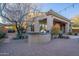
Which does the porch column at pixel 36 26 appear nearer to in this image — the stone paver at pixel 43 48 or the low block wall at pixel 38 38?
the low block wall at pixel 38 38

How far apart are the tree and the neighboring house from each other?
0.16 m

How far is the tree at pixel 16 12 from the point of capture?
618 centimetres

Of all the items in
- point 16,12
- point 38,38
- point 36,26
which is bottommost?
point 38,38

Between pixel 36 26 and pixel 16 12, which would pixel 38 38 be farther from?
pixel 16 12

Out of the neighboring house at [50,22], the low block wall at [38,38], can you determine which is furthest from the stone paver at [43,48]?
the neighboring house at [50,22]

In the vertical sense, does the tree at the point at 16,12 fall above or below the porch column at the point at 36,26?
above

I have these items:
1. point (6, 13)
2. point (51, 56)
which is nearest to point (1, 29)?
point (6, 13)

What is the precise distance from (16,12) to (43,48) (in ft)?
1.84

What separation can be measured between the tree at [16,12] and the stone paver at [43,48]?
0.20 metres

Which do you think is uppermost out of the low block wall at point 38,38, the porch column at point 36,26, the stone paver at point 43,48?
the porch column at point 36,26

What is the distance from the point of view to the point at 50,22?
6203 mm

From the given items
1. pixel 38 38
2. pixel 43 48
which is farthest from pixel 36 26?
pixel 43 48

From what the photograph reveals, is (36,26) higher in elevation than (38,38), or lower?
higher

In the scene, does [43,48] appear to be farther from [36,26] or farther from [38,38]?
[36,26]
